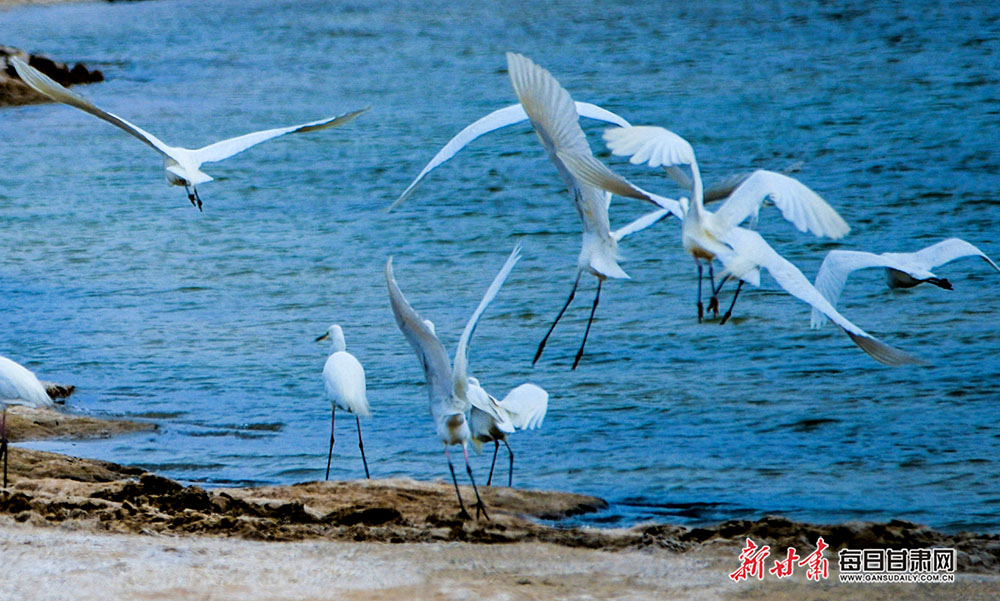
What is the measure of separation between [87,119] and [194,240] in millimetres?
11206

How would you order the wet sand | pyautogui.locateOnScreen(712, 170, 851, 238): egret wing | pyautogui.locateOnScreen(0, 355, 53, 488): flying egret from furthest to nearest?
pyautogui.locateOnScreen(0, 355, 53, 488): flying egret, pyautogui.locateOnScreen(712, 170, 851, 238): egret wing, the wet sand

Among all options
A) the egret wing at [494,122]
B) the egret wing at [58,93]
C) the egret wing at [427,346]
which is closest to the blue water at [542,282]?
the egret wing at [427,346]

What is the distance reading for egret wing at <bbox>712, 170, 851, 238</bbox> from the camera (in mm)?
5980

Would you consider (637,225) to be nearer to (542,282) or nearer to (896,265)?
(896,265)

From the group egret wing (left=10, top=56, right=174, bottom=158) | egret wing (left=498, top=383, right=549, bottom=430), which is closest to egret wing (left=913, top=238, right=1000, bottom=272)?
egret wing (left=498, top=383, right=549, bottom=430)

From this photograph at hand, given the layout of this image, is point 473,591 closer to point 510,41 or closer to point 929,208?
point 929,208

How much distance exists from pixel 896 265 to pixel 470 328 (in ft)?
7.97

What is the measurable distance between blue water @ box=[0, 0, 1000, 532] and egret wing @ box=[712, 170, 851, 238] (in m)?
1.68

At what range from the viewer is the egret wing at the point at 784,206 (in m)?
5.98

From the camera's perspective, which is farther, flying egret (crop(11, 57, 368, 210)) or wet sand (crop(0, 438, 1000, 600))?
flying egret (crop(11, 57, 368, 210))

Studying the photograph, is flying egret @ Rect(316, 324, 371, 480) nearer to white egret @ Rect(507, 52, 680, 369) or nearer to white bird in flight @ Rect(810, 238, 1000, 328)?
white egret @ Rect(507, 52, 680, 369)

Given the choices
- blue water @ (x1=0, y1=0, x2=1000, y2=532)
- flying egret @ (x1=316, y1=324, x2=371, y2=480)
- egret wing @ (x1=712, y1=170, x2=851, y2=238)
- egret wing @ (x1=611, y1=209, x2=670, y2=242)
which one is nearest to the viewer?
egret wing @ (x1=712, y1=170, x2=851, y2=238)

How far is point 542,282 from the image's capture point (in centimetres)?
1296

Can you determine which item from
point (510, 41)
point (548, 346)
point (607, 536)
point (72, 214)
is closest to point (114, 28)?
point (510, 41)
